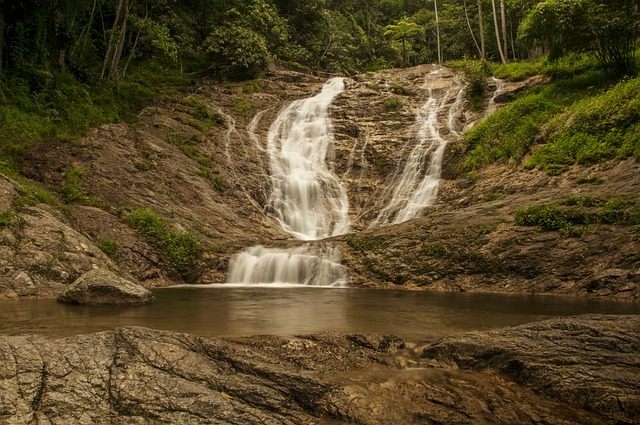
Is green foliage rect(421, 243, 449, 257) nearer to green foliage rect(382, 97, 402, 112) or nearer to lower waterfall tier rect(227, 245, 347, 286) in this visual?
lower waterfall tier rect(227, 245, 347, 286)

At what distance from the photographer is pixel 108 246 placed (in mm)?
12648

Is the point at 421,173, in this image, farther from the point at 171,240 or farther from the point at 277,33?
the point at 277,33

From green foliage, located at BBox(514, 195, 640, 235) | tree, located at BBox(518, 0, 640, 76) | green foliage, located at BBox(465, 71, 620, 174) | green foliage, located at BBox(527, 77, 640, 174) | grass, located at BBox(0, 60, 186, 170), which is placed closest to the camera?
green foliage, located at BBox(514, 195, 640, 235)

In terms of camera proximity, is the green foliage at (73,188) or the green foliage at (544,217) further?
the green foliage at (73,188)

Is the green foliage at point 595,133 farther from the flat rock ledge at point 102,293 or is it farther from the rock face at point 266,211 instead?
the flat rock ledge at point 102,293

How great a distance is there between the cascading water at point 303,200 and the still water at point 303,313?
2335 mm

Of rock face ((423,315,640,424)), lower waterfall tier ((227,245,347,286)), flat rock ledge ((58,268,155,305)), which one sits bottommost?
lower waterfall tier ((227,245,347,286))

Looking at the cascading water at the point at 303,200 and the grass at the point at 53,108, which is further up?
the grass at the point at 53,108

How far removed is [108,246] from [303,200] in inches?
364

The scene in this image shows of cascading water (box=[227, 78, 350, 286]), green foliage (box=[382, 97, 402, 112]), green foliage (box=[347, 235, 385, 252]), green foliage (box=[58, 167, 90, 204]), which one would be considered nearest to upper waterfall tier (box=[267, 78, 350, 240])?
cascading water (box=[227, 78, 350, 286])

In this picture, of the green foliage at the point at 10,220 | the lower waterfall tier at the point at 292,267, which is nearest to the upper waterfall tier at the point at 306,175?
the lower waterfall tier at the point at 292,267

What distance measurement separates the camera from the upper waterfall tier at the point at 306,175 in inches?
746

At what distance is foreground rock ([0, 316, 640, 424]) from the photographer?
3.74m

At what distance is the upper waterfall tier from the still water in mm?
7944
